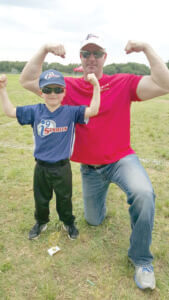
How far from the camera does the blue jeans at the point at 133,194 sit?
7.26 ft

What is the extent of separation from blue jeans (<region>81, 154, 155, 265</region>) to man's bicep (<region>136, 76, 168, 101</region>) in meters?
0.69

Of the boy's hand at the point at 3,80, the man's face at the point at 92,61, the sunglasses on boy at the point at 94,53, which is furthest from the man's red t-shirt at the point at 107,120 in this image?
the boy's hand at the point at 3,80

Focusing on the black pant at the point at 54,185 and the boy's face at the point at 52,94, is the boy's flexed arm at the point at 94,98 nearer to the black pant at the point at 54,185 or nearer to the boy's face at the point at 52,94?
the boy's face at the point at 52,94

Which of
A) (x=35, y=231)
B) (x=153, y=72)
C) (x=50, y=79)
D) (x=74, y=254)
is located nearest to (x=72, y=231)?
(x=74, y=254)

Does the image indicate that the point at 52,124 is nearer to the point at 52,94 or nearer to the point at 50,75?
the point at 52,94

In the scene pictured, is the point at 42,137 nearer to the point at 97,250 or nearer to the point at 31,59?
the point at 31,59

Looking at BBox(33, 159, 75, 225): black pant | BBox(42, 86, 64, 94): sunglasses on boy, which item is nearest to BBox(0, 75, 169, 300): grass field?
BBox(33, 159, 75, 225): black pant

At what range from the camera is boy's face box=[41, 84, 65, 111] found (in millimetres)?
2418

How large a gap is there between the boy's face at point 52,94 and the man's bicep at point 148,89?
0.82 m

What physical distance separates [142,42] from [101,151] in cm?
118

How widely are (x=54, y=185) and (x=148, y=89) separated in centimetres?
143

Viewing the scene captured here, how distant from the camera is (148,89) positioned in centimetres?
246

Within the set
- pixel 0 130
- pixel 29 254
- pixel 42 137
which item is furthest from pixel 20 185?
pixel 0 130

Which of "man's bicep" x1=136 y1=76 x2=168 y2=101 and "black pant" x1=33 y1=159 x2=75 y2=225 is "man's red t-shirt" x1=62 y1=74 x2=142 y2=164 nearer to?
"man's bicep" x1=136 y1=76 x2=168 y2=101
